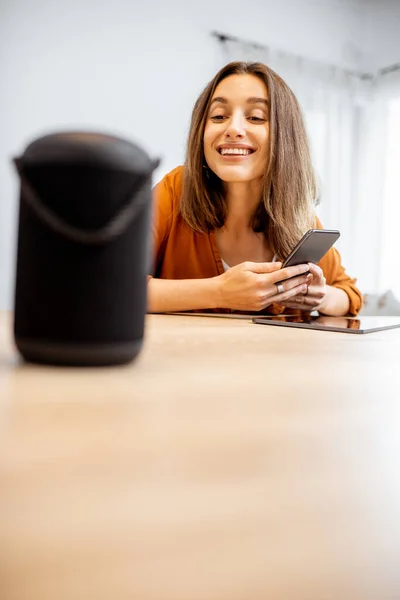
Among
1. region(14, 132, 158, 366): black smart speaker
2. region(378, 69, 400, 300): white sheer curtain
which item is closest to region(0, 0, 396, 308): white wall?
region(378, 69, 400, 300): white sheer curtain

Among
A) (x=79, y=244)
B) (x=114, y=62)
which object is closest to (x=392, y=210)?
(x=114, y=62)

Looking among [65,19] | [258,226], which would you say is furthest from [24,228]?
[65,19]

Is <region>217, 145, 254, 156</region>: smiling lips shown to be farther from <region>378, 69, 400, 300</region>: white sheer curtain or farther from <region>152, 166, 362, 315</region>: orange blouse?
<region>378, 69, 400, 300</region>: white sheer curtain

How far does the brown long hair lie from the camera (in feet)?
5.57

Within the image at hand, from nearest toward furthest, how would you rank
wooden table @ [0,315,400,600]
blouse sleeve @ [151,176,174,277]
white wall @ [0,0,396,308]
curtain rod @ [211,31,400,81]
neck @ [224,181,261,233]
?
wooden table @ [0,315,400,600] → blouse sleeve @ [151,176,174,277] → neck @ [224,181,261,233] → white wall @ [0,0,396,308] → curtain rod @ [211,31,400,81]

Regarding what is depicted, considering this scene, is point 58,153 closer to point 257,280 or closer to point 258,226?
point 257,280

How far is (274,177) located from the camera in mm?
1720

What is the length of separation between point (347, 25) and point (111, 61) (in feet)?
7.00

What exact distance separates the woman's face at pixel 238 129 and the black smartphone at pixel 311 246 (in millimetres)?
498

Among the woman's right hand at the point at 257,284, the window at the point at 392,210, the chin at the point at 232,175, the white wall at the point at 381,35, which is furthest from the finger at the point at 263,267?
the white wall at the point at 381,35

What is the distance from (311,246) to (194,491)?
106 centimetres

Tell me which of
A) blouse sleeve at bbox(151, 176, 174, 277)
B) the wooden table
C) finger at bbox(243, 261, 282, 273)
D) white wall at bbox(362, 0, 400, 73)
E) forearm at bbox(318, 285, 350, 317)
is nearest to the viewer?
the wooden table

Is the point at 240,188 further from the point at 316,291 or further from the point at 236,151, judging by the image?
the point at 316,291

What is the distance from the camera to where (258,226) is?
5.89ft
